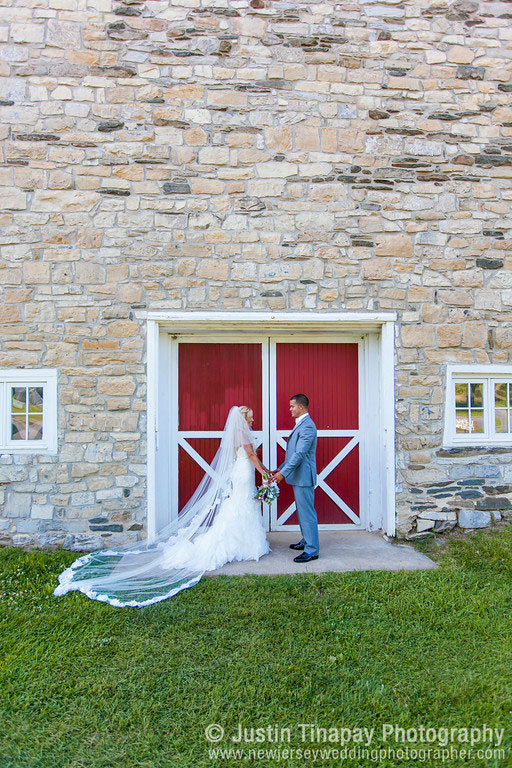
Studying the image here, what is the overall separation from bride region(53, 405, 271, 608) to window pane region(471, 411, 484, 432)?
2810 mm

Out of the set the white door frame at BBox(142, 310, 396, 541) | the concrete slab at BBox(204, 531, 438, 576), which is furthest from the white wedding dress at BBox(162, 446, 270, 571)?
the white door frame at BBox(142, 310, 396, 541)

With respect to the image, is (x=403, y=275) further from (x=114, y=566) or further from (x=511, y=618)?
(x=114, y=566)

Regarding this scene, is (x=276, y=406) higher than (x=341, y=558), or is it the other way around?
(x=276, y=406)

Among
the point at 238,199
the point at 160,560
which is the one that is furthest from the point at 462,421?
the point at 160,560

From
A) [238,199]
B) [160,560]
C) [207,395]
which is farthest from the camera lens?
[207,395]

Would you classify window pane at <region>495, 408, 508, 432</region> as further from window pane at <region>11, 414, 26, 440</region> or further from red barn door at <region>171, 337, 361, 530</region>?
window pane at <region>11, 414, 26, 440</region>

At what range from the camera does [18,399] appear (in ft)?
21.2

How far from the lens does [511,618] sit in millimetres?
4609

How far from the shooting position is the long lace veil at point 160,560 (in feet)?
16.8

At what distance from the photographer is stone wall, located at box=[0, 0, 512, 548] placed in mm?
6398

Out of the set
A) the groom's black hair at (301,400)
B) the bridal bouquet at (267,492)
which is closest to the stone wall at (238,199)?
the groom's black hair at (301,400)

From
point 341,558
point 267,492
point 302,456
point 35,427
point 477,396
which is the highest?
point 477,396

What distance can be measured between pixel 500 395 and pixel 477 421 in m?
0.46

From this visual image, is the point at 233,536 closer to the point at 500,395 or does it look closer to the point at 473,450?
the point at 473,450
